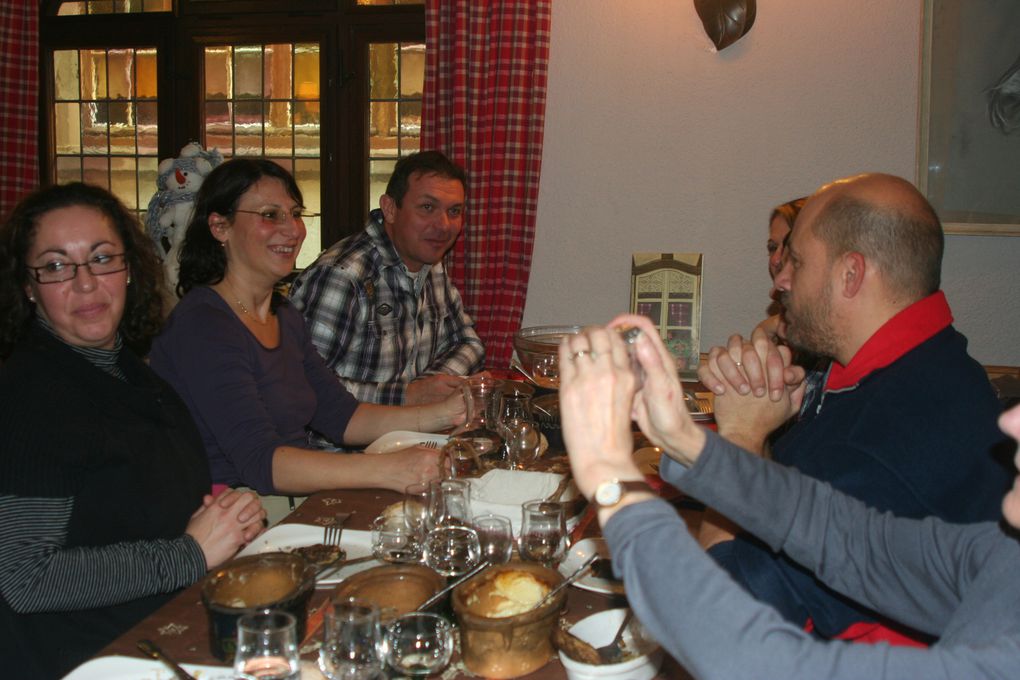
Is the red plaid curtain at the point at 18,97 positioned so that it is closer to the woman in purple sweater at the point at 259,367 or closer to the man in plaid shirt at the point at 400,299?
the man in plaid shirt at the point at 400,299

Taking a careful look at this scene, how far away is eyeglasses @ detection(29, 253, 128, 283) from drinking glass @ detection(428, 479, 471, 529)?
0.86 m

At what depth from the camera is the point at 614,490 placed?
2.82 ft

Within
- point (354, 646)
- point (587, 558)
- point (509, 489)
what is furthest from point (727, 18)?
point (354, 646)

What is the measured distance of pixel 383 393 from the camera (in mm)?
3127

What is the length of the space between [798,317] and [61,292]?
148 cm

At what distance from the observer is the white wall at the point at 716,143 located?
3791 mm

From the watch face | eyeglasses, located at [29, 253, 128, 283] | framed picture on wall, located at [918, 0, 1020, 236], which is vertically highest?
framed picture on wall, located at [918, 0, 1020, 236]

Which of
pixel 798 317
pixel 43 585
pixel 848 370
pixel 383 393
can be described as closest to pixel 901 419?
pixel 848 370

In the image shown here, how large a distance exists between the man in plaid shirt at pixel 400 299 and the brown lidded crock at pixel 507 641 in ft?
6.23

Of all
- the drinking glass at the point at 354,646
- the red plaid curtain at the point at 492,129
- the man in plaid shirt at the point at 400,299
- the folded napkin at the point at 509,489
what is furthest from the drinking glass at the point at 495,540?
the red plaid curtain at the point at 492,129

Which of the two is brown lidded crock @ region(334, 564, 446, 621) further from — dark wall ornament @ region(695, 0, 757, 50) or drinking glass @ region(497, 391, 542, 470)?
dark wall ornament @ region(695, 0, 757, 50)

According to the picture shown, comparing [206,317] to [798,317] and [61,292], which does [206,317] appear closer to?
[61,292]

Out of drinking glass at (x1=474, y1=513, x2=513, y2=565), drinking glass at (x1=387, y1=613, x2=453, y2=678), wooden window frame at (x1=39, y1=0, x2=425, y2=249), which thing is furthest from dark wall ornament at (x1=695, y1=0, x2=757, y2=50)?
drinking glass at (x1=387, y1=613, x2=453, y2=678)

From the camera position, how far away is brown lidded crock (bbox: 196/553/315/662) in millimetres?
1113
